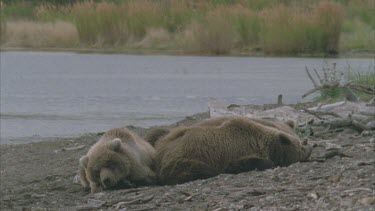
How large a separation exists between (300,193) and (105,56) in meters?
27.7

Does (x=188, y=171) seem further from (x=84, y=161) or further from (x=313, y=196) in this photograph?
(x=313, y=196)

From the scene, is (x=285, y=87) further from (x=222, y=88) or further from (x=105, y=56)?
(x=105, y=56)

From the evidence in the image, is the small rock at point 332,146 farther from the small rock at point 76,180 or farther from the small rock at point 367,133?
the small rock at point 76,180

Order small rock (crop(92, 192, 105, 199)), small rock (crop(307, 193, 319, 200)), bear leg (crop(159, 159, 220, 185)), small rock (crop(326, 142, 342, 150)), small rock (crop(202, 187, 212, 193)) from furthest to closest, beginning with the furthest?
small rock (crop(326, 142, 342, 150)) < bear leg (crop(159, 159, 220, 185)) < small rock (crop(92, 192, 105, 199)) < small rock (crop(202, 187, 212, 193)) < small rock (crop(307, 193, 319, 200))

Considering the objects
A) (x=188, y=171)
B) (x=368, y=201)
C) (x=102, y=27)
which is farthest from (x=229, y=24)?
(x=368, y=201)

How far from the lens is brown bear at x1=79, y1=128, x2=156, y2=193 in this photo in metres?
9.28

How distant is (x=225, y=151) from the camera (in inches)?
365

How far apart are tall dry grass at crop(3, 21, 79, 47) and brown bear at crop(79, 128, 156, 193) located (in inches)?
1195

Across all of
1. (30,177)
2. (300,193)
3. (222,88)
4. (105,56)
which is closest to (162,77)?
(222,88)

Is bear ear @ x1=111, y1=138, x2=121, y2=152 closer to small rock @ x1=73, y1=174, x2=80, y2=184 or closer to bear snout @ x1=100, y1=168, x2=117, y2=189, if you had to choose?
bear snout @ x1=100, y1=168, x2=117, y2=189

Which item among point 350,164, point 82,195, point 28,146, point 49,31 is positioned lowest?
point 49,31

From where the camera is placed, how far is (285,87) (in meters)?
23.6

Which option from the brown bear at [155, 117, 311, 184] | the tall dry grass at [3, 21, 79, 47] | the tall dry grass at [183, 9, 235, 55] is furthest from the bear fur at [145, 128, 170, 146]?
the tall dry grass at [3, 21, 79, 47]

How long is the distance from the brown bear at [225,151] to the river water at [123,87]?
24.3 ft
